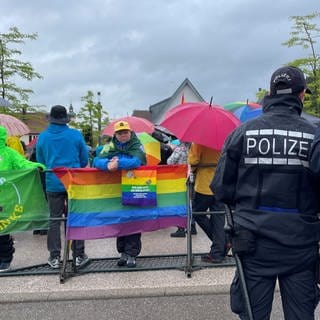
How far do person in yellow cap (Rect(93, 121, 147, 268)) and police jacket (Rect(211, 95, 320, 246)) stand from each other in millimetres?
2680

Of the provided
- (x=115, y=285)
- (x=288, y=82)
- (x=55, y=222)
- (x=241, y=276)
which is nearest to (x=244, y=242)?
(x=241, y=276)

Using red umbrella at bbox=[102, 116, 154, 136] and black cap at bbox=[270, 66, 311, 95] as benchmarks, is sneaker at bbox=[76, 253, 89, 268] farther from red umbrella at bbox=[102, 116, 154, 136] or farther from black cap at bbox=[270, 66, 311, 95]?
black cap at bbox=[270, 66, 311, 95]

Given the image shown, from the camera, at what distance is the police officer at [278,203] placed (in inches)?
104

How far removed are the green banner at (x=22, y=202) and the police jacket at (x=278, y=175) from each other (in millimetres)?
3358

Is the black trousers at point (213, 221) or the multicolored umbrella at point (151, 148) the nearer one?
the black trousers at point (213, 221)

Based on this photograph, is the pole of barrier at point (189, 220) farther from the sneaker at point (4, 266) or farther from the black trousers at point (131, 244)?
the sneaker at point (4, 266)

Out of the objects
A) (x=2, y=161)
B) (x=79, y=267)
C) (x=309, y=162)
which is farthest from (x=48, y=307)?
(x=309, y=162)

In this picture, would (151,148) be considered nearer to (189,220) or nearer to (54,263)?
(189,220)

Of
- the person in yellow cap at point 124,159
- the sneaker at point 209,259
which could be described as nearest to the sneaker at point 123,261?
the person in yellow cap at point 124,159

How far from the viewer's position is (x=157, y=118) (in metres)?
40.5

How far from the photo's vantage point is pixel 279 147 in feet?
8.63

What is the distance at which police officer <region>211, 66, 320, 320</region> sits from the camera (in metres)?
2.63

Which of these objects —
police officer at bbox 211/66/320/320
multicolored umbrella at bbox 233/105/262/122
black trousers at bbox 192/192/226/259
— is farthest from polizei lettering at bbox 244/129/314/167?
multicolored umbrella at bbox 233/105/262/122

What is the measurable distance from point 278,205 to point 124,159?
2936 mm
